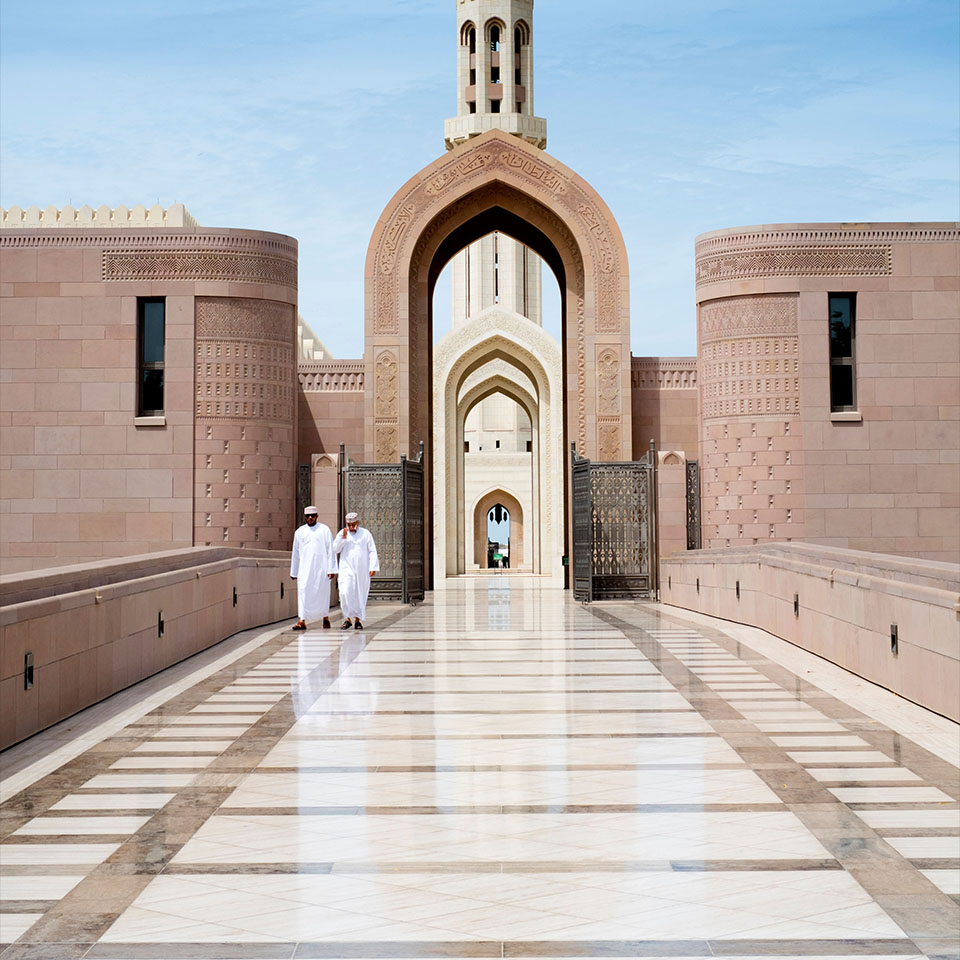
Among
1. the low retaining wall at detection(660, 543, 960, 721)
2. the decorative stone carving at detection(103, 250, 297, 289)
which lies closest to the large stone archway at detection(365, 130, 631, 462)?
the decorative stone carving at detection(103, 250, 297, 289)

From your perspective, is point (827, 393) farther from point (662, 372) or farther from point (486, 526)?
point (486, 526)

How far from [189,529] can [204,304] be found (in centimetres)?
278

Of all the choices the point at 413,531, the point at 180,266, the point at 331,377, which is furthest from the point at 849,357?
the point at 180,266

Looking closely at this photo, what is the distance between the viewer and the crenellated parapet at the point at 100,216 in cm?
3212

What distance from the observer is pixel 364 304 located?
56.0 feet

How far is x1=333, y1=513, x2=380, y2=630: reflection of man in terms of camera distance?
35.0 ft

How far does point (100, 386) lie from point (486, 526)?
78.1ft

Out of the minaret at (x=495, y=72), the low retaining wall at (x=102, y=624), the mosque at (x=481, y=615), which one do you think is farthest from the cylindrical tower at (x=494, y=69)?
the low retaining wall at (x=102, y=624)

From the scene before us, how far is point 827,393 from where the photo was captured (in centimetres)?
1516

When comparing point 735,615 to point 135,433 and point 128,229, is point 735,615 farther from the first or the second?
point 128,229

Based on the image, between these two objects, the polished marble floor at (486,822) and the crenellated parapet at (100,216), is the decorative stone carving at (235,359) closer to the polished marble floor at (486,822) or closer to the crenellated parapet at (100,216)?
the polished marble floor at (486,822)

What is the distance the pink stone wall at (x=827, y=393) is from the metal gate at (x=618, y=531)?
83 cm

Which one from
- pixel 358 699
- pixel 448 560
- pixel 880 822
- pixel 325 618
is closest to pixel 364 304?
pixel 325 618

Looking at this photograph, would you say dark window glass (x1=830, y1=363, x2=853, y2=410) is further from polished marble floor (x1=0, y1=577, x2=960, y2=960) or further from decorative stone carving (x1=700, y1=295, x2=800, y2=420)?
polished marble floor (x1=0, y1=577, x2=960, y2=960)
